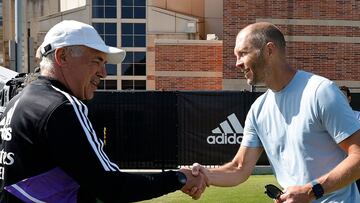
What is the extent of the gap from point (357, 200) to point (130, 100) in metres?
12.2

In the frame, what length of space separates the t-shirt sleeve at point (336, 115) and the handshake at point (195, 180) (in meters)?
0.90

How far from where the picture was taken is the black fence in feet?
50.7

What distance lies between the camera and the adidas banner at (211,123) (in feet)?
50.8

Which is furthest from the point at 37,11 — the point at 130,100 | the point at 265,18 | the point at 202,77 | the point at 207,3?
the point at 130,100

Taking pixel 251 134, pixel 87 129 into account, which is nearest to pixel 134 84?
pixel 251 134

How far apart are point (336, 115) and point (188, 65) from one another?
2444 cm

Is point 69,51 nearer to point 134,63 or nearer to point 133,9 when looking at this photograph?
point 134,63

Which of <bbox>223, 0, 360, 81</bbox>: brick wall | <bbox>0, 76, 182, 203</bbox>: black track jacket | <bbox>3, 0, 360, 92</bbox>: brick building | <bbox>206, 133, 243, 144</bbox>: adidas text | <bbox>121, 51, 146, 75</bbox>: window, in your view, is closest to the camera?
<bbox>0, 76, 182, 203</bbox>: black track jacket

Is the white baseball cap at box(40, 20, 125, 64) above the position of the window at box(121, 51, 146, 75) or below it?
above

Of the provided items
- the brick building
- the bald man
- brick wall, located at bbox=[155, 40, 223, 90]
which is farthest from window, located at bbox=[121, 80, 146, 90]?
the bald man

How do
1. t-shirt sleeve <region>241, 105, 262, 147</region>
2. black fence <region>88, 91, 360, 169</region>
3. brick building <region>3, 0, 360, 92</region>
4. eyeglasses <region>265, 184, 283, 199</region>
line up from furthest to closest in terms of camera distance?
brick building <region>3, 0, 360, 92</region> < black fence <region>88, 91, 360, 169</region> < t-shirt sleeve <region>241, 105, 262, 147</region> < eyeglasses <region>265, 184, 283, 199</region>

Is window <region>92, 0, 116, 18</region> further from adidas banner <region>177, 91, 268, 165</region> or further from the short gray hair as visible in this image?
the short gray hair

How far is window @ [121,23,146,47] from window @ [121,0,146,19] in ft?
1.83

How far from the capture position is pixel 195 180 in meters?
3.88
